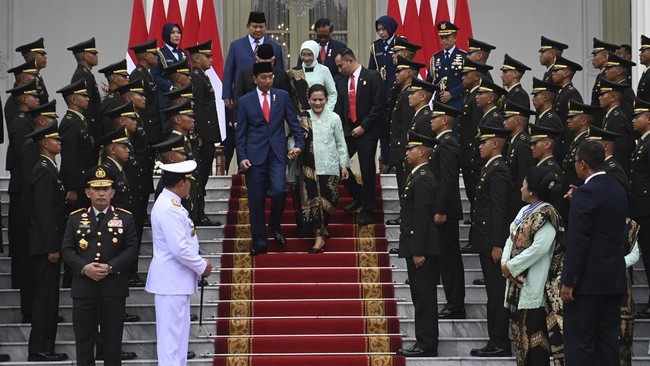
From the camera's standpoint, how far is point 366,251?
14367mm

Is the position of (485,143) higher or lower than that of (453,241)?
higher

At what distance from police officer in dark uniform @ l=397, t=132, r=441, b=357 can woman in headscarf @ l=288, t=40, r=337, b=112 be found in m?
2.43

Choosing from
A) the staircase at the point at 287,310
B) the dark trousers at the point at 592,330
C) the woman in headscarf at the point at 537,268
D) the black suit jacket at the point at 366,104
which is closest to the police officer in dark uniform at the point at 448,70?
the black suit jacket at the point at 366,104

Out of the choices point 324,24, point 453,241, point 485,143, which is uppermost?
point 324,24

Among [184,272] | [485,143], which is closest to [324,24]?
[485,143]

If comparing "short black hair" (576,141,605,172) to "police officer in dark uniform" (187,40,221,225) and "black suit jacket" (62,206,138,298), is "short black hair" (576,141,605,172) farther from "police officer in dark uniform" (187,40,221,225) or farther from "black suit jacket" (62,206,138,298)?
"police officer in dark uniform" (187,40,221,225)

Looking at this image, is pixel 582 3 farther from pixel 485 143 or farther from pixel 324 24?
pixel 485 143

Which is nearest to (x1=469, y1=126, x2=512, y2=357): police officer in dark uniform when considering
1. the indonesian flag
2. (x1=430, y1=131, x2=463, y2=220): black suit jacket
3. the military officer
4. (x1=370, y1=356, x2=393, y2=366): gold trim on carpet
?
(x1=430, y1=131, x2=463, y2=220): black suit jacket

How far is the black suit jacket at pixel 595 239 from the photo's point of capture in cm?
990

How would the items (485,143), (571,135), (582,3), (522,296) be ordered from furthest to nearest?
(582,3), (571,135), (485,143), (522,296)

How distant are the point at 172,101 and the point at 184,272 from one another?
340 centimetres

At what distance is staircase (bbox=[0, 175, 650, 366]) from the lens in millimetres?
12695

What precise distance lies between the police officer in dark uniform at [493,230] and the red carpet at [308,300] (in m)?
0.93

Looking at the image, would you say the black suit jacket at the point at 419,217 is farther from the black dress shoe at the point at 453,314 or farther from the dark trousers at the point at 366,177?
the dark trousers at the point at 366,177
